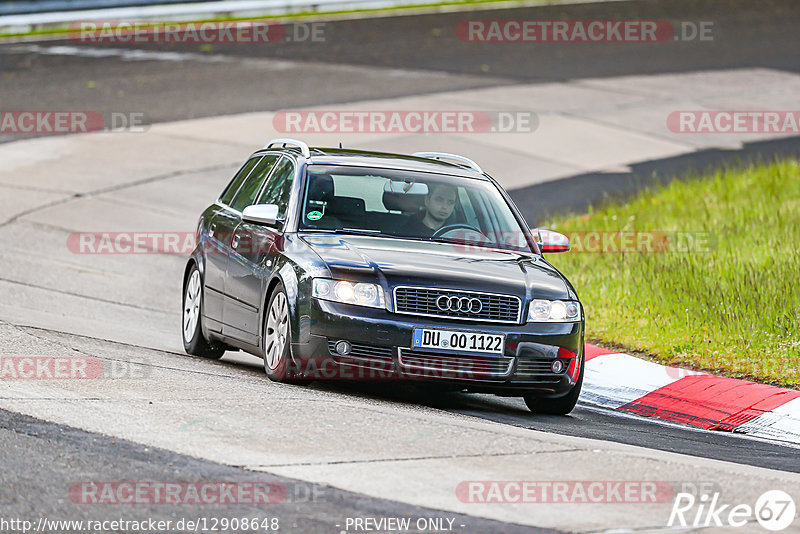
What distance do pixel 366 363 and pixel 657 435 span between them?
184 cm

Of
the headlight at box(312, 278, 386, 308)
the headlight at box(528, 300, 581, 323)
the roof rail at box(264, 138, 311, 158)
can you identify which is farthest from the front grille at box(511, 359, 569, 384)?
the roof rail at box(264, 138, 311, 158)

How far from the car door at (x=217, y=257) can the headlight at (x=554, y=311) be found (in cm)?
254

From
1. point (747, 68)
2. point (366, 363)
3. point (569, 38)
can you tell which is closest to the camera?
point (366, 363)

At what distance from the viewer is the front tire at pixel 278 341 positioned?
28.2 ft

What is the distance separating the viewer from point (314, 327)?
8.36 metres

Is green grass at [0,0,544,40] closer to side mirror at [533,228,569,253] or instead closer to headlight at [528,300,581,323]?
side mirror at [533,228,569,253]

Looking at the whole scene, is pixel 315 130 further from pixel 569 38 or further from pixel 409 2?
pixel 409 2

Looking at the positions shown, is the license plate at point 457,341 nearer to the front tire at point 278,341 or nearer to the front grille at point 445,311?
the front grille at point 445,311

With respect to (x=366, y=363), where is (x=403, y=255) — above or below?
above

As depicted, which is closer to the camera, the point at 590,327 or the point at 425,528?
the point at 425,528

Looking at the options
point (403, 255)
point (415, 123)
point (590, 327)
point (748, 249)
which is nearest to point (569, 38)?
point (415, 123)

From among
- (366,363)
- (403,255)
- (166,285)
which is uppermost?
(403,255)

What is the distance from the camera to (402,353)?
8.28 meters

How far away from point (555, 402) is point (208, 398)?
241 centimetres
